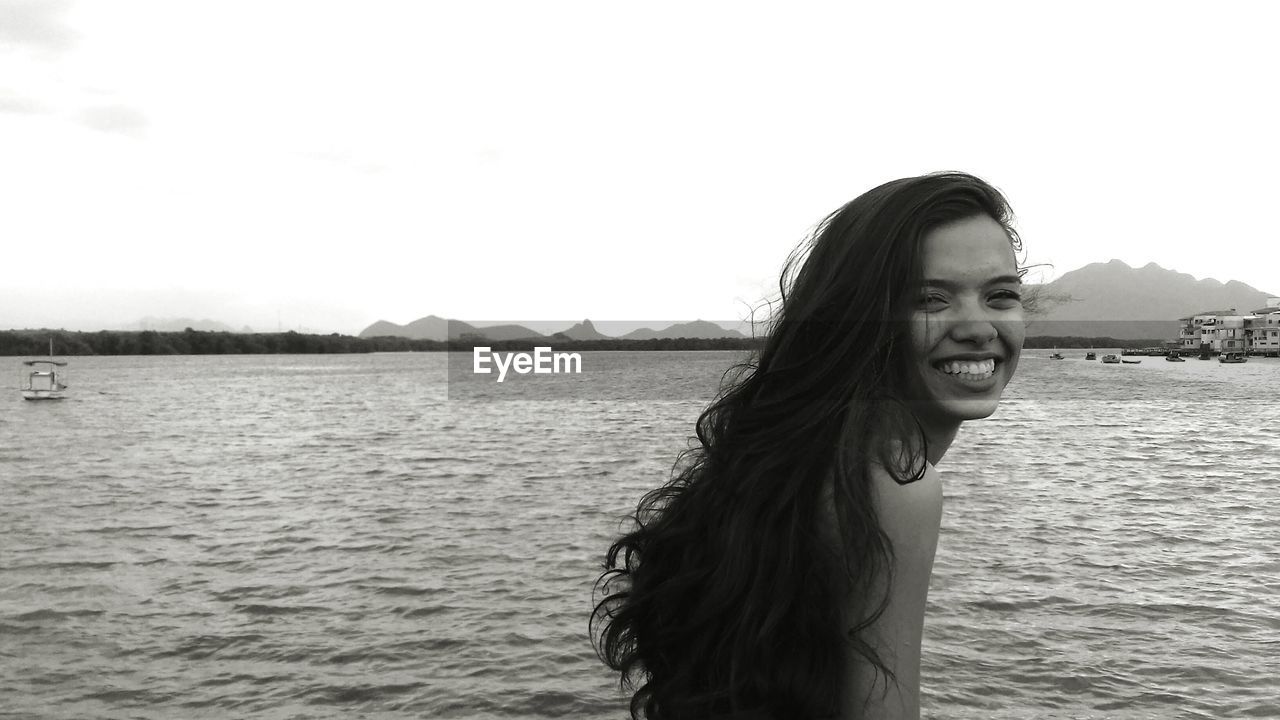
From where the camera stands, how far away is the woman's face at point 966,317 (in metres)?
1.96

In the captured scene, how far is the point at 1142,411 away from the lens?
64.5 m

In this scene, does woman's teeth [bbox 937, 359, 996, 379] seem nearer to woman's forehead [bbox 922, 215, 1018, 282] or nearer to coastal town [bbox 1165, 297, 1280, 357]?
woman's forehead [bbox 922, 215, 1018, 282]

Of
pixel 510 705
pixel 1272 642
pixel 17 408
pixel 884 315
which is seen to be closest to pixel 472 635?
pixel 510 705

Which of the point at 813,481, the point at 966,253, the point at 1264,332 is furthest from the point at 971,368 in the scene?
the point at 1264,332

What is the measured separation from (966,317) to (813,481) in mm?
495

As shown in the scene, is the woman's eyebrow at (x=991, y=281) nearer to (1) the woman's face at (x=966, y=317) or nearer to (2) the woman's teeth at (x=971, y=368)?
(1) the woman's face at (x=966, y=317)

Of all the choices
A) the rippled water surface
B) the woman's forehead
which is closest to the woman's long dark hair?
the woman's forehead

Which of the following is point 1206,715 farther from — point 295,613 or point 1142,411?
point 1142,411

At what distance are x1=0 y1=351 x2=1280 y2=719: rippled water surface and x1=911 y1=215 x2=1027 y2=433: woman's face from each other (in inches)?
105

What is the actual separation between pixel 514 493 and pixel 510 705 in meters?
17.3

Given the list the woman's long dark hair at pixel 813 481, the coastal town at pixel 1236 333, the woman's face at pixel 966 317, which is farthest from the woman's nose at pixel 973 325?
the coastal town at pixel 1236 333

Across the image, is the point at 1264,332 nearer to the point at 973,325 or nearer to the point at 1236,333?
the point at 1236,333

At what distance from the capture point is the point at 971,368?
6.57 ft

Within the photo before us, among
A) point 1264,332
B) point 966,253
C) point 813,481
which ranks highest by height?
point 1264,332
